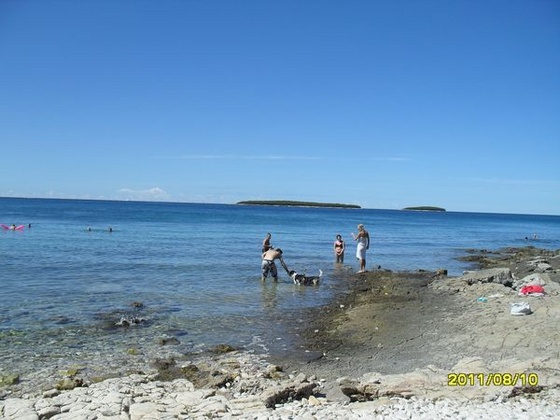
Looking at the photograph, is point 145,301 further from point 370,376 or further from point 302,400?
point 302,400

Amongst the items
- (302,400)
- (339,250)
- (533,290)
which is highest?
(533,290)

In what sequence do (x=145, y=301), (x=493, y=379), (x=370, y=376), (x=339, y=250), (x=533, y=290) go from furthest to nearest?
1. (x=339, y=250)
2. (x=145, y=301)
3. (x=533, y=290)
4. (x=370, y=376)
5. (x=493, y=379)

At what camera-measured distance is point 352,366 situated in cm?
925

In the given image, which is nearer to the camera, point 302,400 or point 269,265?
point 302,400

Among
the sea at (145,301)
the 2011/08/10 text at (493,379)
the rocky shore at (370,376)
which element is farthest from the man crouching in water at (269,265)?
the 2011/08/10 text at (493,379)

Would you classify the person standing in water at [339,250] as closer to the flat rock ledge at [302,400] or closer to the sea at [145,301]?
the sea at [145,301]

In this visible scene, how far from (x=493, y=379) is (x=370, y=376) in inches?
80.5

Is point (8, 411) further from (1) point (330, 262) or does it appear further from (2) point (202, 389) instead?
(1) point (330, 262)

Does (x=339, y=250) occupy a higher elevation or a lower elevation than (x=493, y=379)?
higher

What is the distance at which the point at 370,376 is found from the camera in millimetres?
8133

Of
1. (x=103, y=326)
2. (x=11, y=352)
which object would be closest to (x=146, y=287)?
(x=103, y=326)

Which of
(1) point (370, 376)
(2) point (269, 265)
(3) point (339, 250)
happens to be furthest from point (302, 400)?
(3) point (339, 250)

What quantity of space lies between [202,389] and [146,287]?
10.7m

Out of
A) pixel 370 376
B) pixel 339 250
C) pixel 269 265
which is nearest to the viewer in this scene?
pixel 370 376
